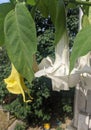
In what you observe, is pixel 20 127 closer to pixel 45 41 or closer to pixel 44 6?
pixel 45 41

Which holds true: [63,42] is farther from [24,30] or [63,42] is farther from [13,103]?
[13,103]

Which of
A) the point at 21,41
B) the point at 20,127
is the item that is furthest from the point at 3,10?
the point at 20,127

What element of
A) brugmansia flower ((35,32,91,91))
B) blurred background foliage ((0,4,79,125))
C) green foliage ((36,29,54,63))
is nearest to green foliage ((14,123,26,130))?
blurred background foliage ((0,4,79,125))

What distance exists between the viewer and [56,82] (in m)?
0.34

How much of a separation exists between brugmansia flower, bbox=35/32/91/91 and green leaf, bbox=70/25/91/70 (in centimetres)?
5

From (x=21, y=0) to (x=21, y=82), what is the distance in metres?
0.07

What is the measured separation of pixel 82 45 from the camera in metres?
0.27

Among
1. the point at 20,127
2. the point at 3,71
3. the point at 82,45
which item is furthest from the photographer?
the point at 3,71

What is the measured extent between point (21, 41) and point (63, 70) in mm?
90

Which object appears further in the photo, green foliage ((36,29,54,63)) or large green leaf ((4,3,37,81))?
green foliage ((36,29,54,63))

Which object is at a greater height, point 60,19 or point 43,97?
point 60,19

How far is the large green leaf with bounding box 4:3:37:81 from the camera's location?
0.88ft

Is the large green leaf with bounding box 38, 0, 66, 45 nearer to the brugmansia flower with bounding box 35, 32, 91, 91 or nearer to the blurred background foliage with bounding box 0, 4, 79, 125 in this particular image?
the brugmansia flower with bounding box 35, 32, 91, 91

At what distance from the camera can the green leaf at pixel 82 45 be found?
264mm
